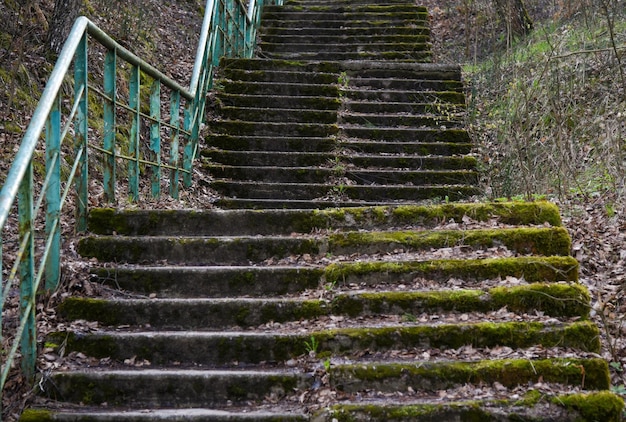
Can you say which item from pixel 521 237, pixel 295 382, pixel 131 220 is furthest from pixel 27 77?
pixel 521 237

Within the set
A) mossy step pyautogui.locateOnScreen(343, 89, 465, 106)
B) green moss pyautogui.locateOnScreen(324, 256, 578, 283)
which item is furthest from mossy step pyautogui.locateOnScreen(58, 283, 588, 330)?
mossy step pyautogui.locateOnScreen(343, 89, 465, 106)

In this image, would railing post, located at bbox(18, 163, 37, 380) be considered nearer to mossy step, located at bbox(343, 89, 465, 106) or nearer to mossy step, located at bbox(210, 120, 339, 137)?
mossy step, located at bbox(210, 120, 339, 137)

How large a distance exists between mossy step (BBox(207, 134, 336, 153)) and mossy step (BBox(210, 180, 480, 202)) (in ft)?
2.46

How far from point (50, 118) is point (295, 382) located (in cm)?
216

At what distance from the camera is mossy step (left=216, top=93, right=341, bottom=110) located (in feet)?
28.2

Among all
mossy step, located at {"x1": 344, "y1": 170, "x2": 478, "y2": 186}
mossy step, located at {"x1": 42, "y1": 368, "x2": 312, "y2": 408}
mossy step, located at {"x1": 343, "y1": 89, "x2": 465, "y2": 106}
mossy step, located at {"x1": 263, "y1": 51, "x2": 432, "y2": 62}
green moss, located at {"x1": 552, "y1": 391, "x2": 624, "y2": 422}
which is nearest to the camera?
green moss, located at {"x1": 552, "y1": 391, "x2": 624, "y2": 422}

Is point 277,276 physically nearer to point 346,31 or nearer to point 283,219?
point 283,219

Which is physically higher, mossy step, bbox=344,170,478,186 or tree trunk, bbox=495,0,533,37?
tree trunk, bbox=495,0,533,37

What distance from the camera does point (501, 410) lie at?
3279 mm

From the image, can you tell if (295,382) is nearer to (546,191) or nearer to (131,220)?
(131,220)

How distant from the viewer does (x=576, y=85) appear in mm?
7949

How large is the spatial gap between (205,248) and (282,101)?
431cm

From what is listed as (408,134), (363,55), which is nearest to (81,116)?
(408,134)

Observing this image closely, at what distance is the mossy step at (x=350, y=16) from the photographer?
11914 mm
